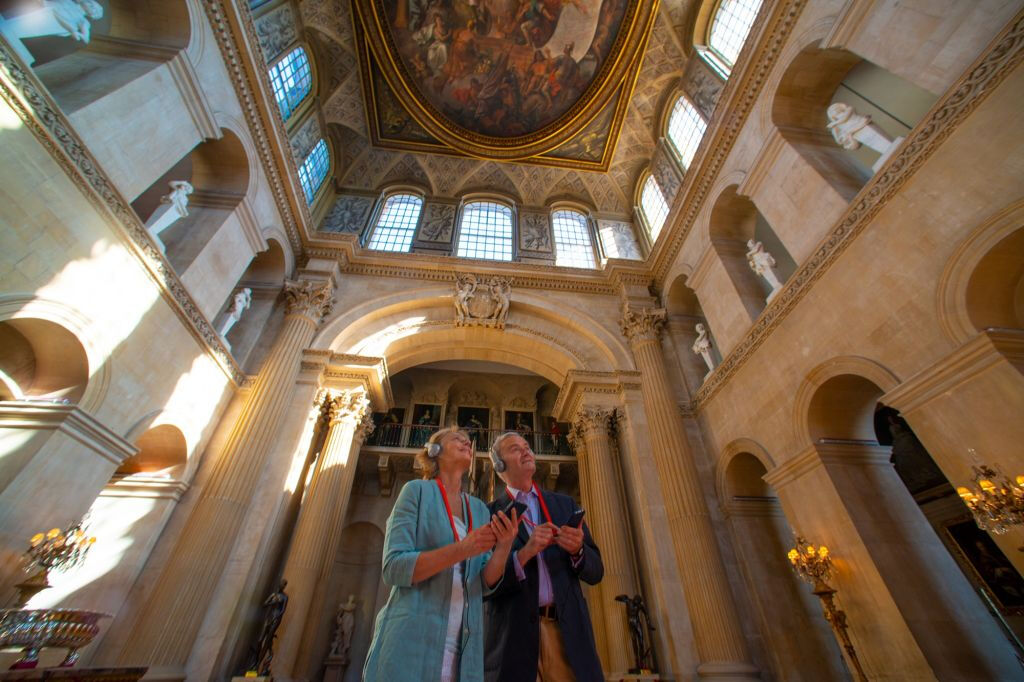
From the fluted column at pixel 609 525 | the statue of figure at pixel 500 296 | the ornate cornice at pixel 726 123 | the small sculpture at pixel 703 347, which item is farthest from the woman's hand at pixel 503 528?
the statue of figure at pixel 500 296

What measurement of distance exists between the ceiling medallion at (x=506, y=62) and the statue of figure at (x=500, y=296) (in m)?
6.28

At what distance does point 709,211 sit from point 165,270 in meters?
→ 10.3

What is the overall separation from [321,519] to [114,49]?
818 cm

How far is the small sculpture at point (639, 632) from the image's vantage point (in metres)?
6.84

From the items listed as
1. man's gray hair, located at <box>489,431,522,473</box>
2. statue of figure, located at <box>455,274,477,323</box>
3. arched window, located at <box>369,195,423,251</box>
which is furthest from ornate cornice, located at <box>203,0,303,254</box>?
man's gray hair, located at <box>489,431,522,473</box>

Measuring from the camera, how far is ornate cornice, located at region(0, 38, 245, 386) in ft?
15.2

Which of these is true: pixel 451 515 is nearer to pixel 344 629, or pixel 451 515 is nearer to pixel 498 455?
pixel 498 455

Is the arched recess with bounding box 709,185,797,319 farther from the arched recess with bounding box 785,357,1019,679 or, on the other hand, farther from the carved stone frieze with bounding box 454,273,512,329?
the carved stone frieze with bounding box 454,273,512,329

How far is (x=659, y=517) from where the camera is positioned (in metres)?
8.21

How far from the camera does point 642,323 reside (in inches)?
426

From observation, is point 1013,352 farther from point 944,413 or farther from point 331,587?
point 331,587

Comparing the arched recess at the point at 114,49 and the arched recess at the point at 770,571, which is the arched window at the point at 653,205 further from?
the arched recess at the point at 114,49

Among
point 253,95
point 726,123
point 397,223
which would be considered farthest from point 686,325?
point 253,95

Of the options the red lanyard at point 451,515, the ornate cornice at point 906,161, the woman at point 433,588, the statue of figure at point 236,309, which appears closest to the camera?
the woman at point 433,588
